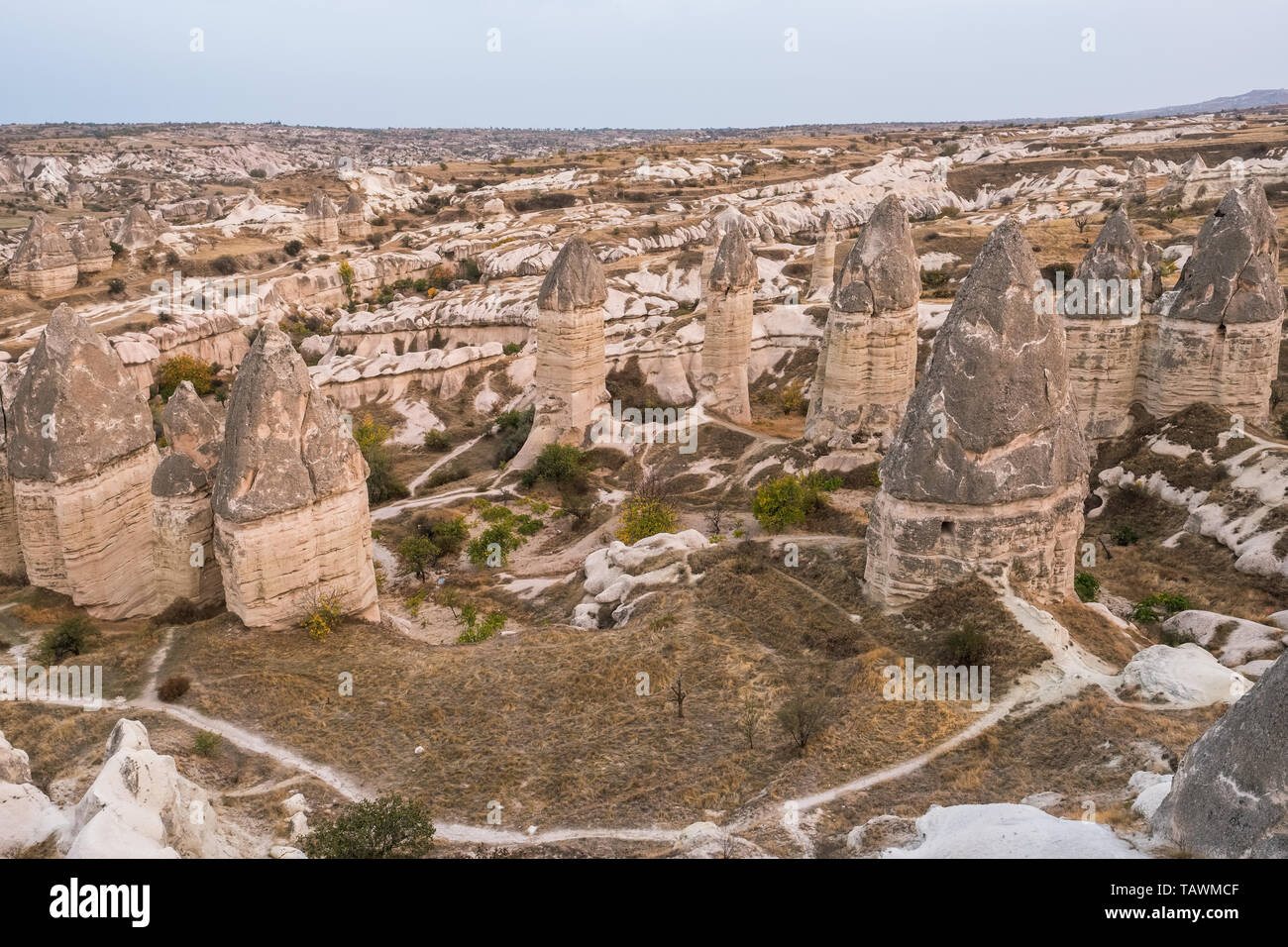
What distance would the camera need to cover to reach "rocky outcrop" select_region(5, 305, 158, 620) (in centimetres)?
1912

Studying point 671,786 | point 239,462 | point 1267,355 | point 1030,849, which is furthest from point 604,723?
point 1267,355

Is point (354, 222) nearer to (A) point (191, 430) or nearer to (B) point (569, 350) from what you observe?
(B) point (569, 350)

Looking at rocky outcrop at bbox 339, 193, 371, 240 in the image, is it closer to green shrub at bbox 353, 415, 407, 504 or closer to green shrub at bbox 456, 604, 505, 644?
green shrub at bbox 353, 415, 407, 504

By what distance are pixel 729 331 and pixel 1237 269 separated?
18070 mm

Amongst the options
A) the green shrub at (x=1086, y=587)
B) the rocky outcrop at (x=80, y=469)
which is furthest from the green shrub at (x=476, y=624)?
the green shrub at (x=1086, y=587)

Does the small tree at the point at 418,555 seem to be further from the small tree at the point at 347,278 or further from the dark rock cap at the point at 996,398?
the small tree at the point at 347,278

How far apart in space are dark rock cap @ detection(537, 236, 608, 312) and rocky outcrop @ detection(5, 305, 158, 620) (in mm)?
15094

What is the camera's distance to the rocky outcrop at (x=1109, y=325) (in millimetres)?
25641

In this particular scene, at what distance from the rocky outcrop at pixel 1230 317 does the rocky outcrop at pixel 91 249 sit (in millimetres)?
59744

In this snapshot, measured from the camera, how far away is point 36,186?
105 metres

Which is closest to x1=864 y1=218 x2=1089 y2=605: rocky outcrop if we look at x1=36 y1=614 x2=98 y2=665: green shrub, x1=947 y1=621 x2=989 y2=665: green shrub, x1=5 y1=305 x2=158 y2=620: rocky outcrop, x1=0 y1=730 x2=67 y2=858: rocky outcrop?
x1=947 y1=621 x2=989 y2=665: green shrub

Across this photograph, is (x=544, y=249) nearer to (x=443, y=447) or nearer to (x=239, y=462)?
→ (x=443, y=447)

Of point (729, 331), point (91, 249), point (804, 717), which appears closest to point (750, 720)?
point (804, 717)

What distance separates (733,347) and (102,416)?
2398cm
